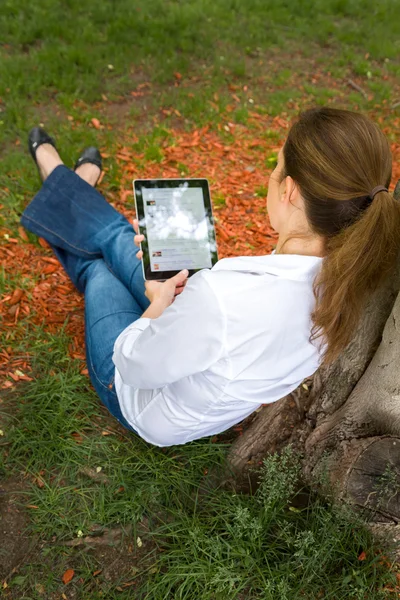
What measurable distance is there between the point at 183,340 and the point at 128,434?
130 cm

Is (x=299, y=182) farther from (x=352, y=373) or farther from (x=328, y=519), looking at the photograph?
(x=328, y=519)

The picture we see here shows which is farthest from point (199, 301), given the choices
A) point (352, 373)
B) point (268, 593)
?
point (268, 593)

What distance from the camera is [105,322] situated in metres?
2.84

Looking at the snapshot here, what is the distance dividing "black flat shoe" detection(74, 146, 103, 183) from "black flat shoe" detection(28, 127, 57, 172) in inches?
9.8

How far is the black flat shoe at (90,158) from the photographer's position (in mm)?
4121

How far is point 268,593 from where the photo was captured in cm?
229

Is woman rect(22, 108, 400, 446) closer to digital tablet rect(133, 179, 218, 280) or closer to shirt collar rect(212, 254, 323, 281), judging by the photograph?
shirt collar rect(212, 254, 323, 281)

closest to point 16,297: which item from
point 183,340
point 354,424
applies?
point 183,340

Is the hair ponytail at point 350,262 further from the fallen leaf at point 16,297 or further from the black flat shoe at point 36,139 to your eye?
the black flat shoe at point 36,139

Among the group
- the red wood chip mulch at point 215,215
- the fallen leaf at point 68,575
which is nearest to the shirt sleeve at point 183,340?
the fallen leaf at point 68,575

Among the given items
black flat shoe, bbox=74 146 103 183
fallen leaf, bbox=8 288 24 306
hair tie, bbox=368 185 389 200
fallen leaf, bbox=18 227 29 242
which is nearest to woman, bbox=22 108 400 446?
hair tie, bbox=368 185 389 200

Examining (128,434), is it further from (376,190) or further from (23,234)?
(376,190)

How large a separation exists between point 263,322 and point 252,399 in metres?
0.43

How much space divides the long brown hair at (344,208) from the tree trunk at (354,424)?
0.41 metres
